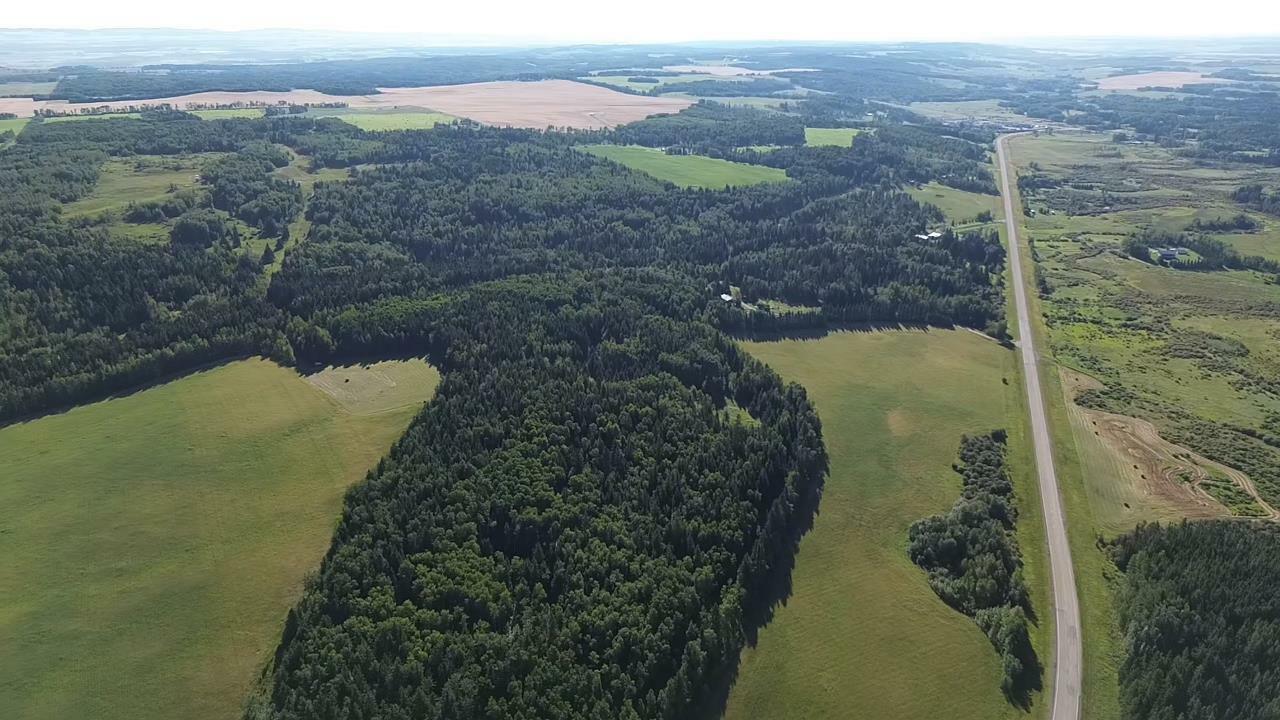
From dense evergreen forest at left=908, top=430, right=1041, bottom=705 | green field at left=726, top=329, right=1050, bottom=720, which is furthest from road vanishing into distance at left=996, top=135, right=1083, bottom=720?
dense evergreen forest at left=908, top=430, right=1041, bottom=705

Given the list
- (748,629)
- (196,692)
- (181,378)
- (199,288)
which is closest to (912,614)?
(748,629)

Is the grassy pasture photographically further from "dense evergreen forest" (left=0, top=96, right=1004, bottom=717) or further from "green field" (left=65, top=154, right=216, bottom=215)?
"green field" (left=65, top=154, right=216, bottom=215)

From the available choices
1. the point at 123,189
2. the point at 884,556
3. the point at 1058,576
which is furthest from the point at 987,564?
the point at 123,189

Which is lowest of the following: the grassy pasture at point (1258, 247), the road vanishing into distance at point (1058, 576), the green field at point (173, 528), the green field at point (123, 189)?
the road vanishing into distance at point (1058, 576)

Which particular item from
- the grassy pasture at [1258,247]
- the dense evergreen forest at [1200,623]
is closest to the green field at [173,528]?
the dense evergreen forest at [1200,623]

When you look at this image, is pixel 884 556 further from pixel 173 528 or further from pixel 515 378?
pixel 173 528

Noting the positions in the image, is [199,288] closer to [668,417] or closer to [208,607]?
[208,607]

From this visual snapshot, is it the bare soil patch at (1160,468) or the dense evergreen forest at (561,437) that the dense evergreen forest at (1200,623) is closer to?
the dense evergreen forest at (561,437)
